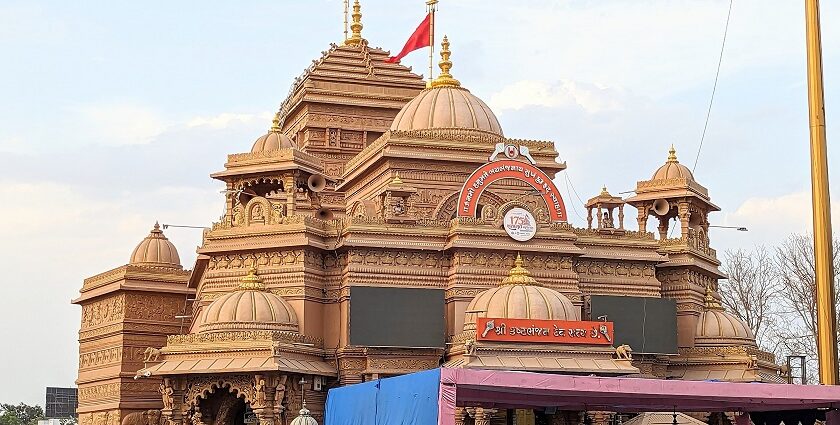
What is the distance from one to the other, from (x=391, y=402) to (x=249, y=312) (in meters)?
11.6

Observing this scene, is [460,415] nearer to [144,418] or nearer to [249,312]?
[249,312]

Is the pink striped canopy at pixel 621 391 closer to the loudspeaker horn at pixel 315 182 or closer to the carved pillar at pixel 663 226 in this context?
the loudspeaker horn at pixel 315 182

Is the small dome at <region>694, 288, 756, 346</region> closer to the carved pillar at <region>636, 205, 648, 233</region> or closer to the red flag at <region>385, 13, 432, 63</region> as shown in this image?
the carved pillar at <region>636, 205, 648, 233</region>

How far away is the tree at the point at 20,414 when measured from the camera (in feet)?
261

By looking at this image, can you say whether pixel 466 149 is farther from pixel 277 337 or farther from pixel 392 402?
pixel 392 402

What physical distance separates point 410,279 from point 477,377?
1635 centimetres

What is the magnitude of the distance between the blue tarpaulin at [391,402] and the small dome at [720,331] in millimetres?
14411

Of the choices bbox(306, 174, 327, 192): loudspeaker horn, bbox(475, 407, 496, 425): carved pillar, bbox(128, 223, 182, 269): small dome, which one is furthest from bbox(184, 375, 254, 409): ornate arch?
bbox(128, 223, 182, 269): small dome

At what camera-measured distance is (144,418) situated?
41.8 meters

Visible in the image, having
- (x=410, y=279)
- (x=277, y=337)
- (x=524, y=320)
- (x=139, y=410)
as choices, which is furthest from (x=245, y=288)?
(x=139, y=410)

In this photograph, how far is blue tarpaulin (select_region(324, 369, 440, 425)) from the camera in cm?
1925

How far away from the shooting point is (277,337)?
32656 mm

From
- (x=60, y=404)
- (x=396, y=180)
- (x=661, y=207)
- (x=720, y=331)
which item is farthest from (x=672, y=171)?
(x=60, y=404)

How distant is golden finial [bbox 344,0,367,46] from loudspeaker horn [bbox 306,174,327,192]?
1159 cm
